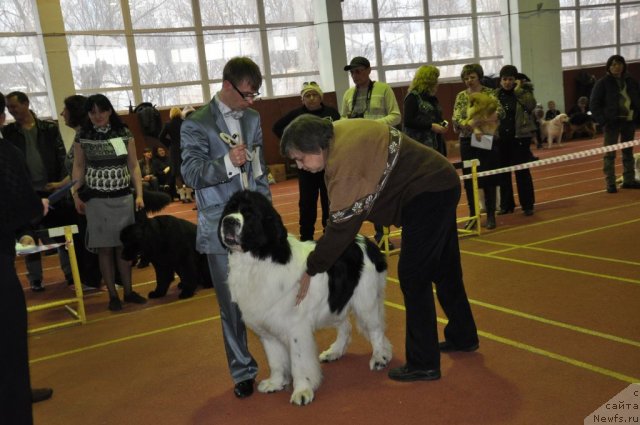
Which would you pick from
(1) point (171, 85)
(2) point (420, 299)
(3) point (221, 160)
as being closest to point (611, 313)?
(2) point (420, 299)

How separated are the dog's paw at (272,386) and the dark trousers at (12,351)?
5.18ft

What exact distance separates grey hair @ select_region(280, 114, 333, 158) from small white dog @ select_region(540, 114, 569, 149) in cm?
1731

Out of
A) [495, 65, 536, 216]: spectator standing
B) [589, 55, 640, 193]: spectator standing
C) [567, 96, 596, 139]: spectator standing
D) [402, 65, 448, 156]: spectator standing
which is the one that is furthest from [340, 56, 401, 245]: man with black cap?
[567, 96, 596, 139]: spectator standing

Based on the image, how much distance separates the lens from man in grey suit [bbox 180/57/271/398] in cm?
352

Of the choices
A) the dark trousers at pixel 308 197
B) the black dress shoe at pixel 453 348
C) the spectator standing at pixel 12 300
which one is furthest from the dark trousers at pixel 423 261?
the dark trousers at pixel 308 197

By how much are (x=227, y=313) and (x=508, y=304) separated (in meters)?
2.45

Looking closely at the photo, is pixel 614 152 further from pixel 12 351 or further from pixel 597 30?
pixel 597 30

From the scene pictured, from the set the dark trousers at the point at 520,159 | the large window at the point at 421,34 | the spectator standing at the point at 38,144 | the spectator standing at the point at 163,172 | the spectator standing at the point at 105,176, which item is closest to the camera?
the spectator standing at the point at 105,176

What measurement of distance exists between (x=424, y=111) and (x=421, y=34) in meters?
14.8

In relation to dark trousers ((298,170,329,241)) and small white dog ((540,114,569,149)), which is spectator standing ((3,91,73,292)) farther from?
small white dog ((540,114,569,149))

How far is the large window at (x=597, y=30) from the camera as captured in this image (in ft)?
75.8

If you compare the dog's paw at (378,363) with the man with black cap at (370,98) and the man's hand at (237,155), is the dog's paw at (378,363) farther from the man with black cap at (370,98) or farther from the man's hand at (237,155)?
the man with black cap at (370,98)

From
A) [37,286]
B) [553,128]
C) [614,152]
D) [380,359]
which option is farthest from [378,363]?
[553,128]

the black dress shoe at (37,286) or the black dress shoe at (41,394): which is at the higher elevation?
the black dress shoe at (41,394)
